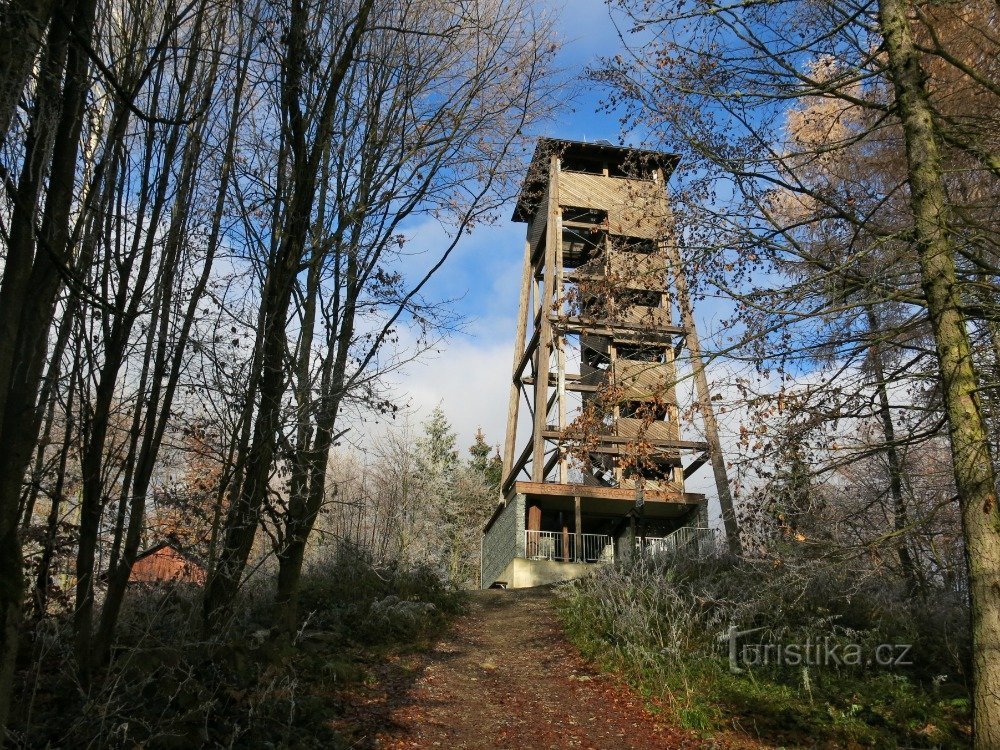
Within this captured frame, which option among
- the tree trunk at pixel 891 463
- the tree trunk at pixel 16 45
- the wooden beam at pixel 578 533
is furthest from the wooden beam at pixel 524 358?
the tree trunk at pixel 16 45

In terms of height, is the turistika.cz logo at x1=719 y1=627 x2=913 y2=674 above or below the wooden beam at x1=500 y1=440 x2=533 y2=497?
below

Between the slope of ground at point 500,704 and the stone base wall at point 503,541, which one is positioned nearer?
the slope of ground at point 500,704

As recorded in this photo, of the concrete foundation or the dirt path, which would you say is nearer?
the dirt path

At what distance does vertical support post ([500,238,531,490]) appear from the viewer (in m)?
22.2

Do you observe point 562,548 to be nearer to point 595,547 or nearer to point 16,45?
point 595,547

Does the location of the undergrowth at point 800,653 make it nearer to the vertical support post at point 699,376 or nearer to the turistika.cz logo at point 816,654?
the turistika.cz logo at point 816,654

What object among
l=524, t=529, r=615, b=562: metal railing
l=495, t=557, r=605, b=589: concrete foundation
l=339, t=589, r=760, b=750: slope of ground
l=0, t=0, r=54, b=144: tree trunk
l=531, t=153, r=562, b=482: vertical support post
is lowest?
l=339, t=589, r=760, b=750: slope of ground

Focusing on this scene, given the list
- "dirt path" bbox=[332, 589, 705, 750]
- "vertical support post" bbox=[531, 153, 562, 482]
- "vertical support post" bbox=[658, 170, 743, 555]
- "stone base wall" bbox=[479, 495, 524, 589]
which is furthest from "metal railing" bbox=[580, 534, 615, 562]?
"vertical support post" bbox=[658, 170, 743, 555]

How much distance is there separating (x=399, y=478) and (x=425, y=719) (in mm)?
16777

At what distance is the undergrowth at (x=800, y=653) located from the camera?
6488 millimetres

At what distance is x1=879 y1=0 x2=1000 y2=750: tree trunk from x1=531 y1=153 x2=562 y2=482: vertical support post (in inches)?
521

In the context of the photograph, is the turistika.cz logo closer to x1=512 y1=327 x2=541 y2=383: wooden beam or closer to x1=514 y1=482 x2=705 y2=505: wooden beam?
x1=514 y1=482 x2=705 y2=505: wooden beam

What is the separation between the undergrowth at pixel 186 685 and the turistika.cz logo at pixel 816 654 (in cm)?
362

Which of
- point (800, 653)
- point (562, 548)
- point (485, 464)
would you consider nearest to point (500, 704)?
point (800, 653)
